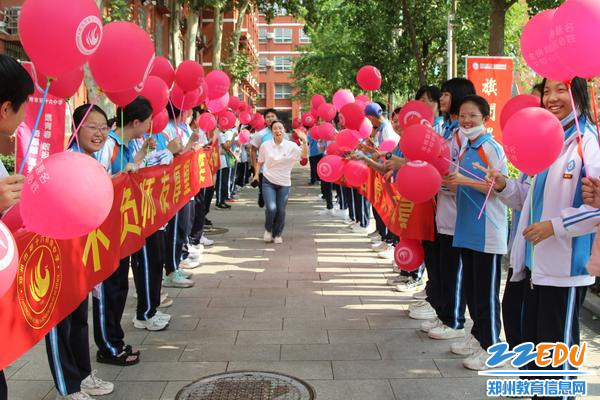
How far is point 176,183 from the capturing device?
20.4ft

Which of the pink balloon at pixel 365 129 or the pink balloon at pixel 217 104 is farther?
the pink balloon at pixel 217 104

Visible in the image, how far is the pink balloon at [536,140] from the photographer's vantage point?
3.04 meters

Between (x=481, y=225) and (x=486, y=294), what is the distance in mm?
498

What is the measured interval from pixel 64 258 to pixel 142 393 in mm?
1347

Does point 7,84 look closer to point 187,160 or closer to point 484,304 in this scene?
point 484,304

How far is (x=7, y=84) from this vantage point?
8.42ft

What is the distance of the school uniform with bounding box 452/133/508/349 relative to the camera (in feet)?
14.4

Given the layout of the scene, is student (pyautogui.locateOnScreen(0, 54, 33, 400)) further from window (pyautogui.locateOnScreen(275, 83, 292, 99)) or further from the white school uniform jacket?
window (pyautogui.locateOnScreen(275, 83, 292, 99))

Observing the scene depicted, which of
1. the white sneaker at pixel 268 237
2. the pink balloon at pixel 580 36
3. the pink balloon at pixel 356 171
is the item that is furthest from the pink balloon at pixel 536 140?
the white sneaker at pixel 268 237

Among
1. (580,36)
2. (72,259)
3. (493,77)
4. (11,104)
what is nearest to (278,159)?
(493,77)

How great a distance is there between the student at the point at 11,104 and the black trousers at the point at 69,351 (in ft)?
4.44

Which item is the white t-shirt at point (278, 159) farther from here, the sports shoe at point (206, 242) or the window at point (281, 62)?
the window at point (281, 62)

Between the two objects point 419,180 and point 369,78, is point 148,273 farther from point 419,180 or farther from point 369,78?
point 369,78

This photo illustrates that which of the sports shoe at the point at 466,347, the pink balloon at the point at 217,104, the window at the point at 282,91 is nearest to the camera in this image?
the sports shoe at the point at 466,347
